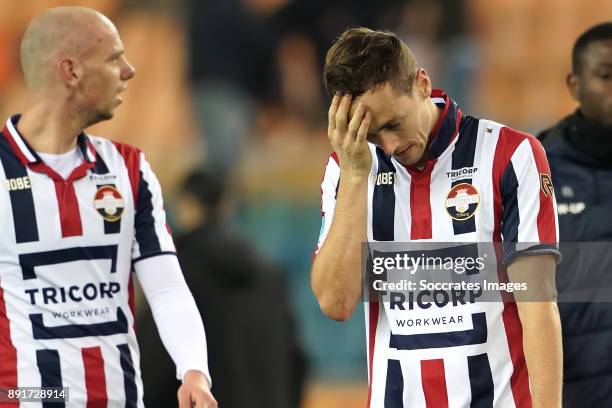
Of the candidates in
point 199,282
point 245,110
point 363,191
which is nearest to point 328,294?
point 363,191

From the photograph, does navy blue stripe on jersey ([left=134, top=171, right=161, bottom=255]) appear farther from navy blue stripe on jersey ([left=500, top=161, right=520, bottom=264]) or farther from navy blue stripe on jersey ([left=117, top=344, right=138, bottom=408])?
navy blue stripe on jersey ([left=500, top=161, right=520, bottom=264])

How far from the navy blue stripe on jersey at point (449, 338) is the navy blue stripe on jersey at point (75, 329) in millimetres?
951

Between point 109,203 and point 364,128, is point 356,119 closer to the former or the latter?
point 364,128

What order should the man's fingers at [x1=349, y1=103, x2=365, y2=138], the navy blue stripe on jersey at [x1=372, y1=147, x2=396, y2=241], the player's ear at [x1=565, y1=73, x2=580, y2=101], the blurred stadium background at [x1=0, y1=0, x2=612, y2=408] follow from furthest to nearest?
the blurred stadium background at [x1=0, y1=0, x2=612, y2=408] < the player's ear at [x1=565, y1=73, x2=580, y2=101] < the navy blue stripe on jersey at [x1=372, y1=147, x2=396, y2=241] < the man's fingers at [x1=349, y1=103, x2=365, y2=138]

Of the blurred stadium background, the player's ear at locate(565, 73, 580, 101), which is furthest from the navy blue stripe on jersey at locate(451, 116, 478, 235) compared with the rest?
the blurred stadium background

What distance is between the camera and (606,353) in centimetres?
382

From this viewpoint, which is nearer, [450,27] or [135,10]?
[450,27]

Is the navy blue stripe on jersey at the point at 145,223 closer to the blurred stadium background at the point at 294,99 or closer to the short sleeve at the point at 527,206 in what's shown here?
the short sleeve at the point at 527,206

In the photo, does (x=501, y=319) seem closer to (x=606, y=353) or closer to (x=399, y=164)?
(x=399, y=164)

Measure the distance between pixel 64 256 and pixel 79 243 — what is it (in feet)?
0.20

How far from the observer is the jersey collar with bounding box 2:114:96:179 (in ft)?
11.9

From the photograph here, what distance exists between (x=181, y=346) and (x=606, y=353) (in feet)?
4.46

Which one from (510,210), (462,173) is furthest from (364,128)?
(510,210)

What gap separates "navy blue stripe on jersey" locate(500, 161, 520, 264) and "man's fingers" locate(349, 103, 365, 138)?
16.3 inches
